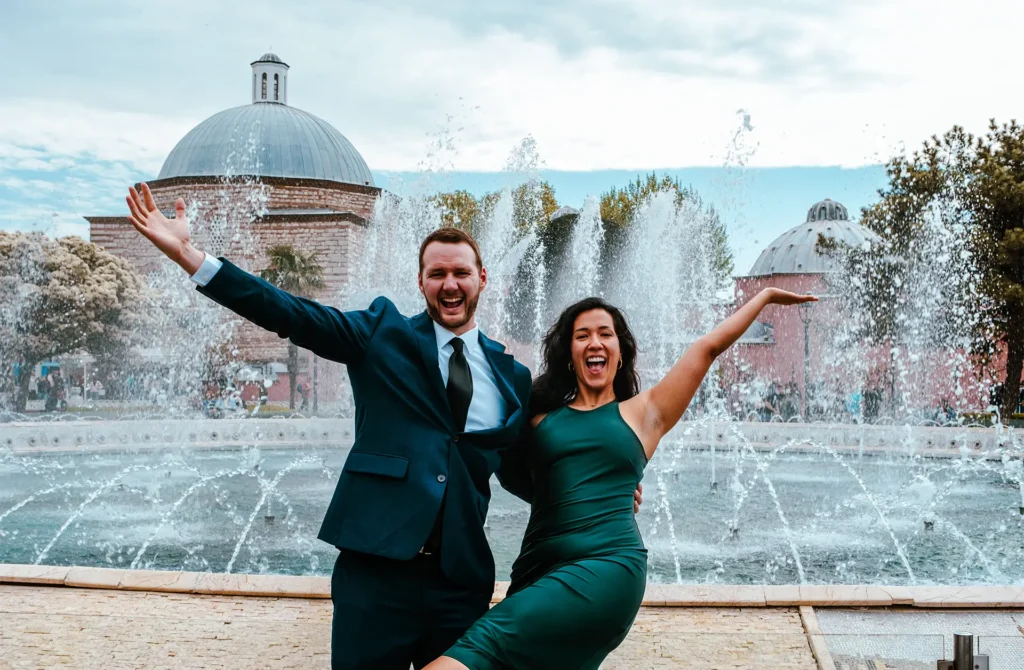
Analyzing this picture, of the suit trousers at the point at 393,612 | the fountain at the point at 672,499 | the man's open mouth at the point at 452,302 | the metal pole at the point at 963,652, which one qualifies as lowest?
the fountain at the point at 672,499

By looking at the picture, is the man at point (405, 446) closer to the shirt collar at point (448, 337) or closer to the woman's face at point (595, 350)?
the shirt collar at point (448, 337)

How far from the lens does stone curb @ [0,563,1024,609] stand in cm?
461

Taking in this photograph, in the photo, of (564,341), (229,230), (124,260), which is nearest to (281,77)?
(229,230)

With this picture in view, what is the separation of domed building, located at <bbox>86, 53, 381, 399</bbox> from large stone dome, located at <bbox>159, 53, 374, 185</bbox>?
0.05m

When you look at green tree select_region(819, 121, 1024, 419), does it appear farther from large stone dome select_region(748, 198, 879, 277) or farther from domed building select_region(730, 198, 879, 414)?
large stone dome select_region(748, 198, 879, 277)

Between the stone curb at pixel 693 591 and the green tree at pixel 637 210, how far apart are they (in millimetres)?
33253

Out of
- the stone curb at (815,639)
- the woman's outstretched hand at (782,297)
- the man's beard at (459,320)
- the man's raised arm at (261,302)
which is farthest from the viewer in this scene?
the stone curb at (815,639)

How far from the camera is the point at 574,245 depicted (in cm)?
3653

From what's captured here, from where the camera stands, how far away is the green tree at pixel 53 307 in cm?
3412

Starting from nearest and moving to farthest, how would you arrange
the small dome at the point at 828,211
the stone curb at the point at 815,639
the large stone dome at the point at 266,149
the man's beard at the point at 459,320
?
the man's beard at the point at 459,320
the stone curb at the point at 815,639
the large stone dome at the point at 266,149
the small dome at the point at 828,211

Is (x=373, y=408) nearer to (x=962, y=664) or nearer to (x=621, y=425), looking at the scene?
(x=621, y=425)

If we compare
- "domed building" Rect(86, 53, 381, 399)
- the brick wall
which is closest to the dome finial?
"domed building" Rect(86, 53, 381, 399)

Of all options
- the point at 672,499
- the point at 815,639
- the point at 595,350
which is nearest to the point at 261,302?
the point at 595,350

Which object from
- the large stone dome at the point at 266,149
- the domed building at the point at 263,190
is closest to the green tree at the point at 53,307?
the domed building at the point at 263,190
